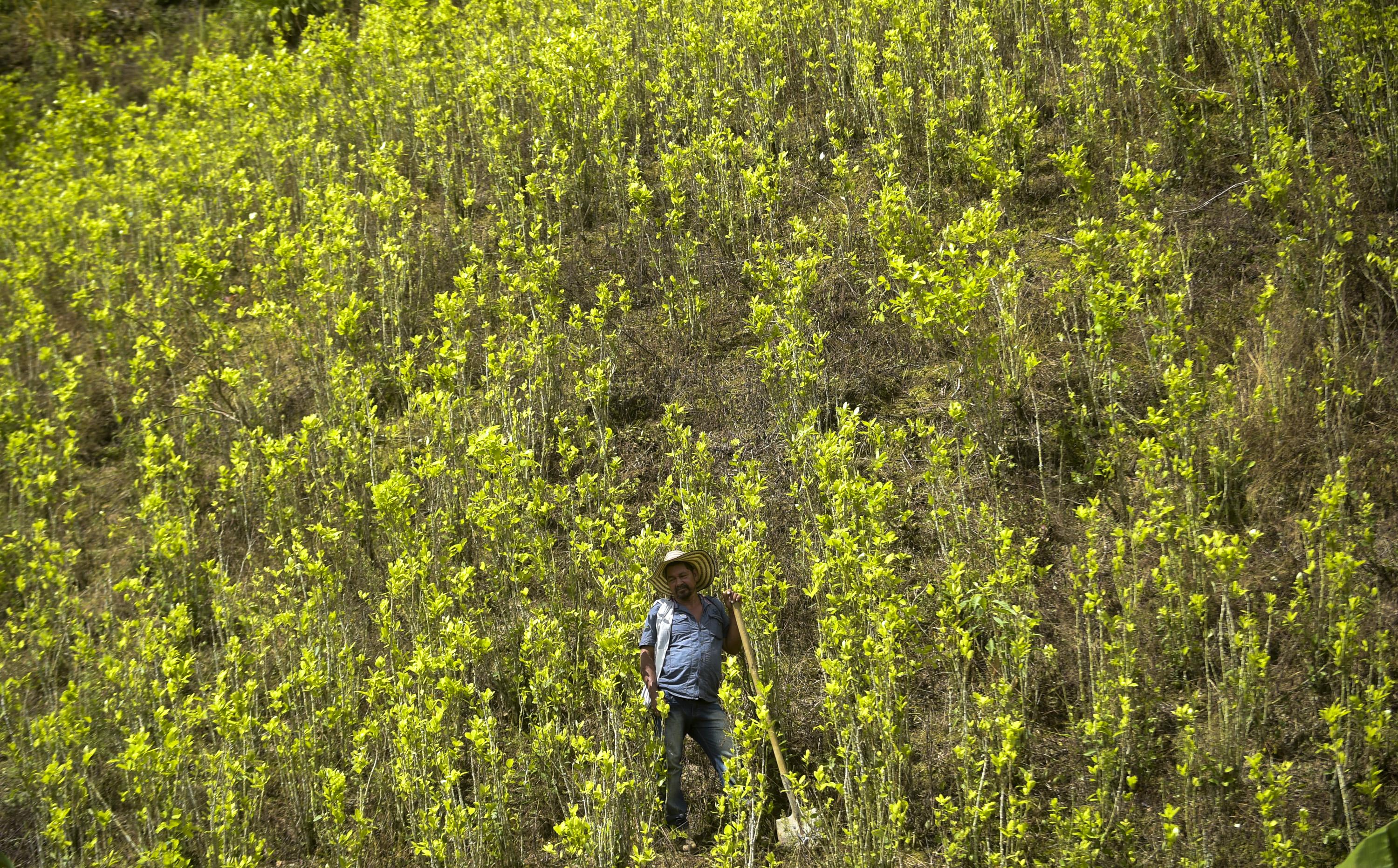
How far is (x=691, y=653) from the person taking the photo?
14.7 ft

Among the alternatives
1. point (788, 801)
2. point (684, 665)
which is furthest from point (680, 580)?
point (788, 801)

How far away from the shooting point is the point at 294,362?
288 inches

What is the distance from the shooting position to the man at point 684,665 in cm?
443

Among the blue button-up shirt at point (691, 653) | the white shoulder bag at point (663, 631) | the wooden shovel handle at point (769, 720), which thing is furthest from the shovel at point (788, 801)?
the white shoulder bag at point (663, 631)

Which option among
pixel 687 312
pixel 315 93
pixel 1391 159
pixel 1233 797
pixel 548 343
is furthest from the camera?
pixel 315 93

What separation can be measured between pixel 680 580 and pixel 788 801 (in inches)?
41.9

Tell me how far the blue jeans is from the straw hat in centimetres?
49

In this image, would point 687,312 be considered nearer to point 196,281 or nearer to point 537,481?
point 537,481

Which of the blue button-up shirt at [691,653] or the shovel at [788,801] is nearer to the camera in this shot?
the shovel at [788,801]

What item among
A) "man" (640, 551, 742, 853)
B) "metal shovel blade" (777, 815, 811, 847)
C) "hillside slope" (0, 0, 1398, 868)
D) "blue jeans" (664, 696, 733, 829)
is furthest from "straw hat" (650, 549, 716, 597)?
"metal shovel blade" (777, 815, 811, 847)

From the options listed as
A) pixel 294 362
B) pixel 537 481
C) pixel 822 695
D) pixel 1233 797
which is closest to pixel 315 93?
pixel 294 362

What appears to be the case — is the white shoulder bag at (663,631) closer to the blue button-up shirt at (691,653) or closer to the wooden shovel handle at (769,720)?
the blue button-up shirt at (691,653)

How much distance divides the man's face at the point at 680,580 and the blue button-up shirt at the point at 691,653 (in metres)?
0.06

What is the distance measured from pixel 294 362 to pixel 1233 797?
248 inches
